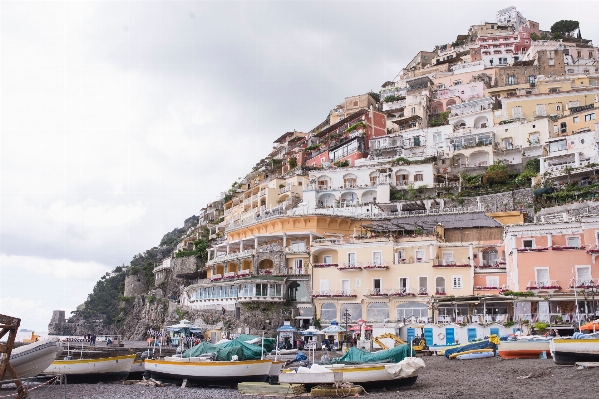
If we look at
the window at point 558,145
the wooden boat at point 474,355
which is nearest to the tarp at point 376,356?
the wooden boat at point 474,355

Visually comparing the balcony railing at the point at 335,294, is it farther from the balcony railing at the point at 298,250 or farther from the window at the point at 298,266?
the balcony railing at the point at 298,250

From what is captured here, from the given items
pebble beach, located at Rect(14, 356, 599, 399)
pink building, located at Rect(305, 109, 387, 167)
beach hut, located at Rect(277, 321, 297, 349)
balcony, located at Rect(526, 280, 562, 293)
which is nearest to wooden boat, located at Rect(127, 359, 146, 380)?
pebble beach, located at Rect(14, 356, 599, 399)

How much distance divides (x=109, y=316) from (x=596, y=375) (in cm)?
9874

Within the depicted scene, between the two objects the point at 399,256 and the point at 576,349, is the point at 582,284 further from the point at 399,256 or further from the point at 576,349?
the point at 576,349

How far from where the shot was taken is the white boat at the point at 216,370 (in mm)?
27297

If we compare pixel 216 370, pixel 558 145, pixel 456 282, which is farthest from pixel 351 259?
pixel 558 145

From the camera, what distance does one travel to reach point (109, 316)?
352 feet

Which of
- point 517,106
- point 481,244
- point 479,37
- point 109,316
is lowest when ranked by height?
point 109,316

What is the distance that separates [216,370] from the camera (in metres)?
27.4

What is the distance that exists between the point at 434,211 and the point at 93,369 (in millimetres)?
35010

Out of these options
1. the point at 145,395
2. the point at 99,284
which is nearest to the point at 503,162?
the point at 145,395

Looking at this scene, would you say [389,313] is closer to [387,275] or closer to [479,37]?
[387,275]

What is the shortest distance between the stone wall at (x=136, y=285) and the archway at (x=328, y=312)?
45.2 metres

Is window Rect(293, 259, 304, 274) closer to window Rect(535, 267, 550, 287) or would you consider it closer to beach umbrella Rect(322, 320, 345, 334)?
beach umbrella Rect(322, 320, 345, 334)
